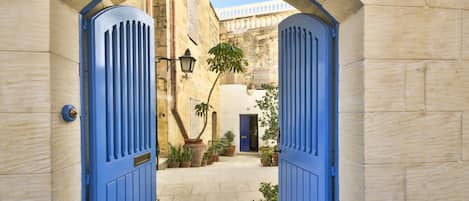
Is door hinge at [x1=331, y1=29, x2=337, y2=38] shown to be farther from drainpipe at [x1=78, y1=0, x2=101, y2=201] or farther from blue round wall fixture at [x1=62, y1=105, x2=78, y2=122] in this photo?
blue round wall fixture at [x1=62, y1=105, x2=78, y2=122]

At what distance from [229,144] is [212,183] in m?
5.29

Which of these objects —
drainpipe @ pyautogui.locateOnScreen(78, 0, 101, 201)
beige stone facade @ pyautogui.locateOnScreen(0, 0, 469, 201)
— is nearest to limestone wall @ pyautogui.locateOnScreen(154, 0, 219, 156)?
drainpipe @ pyautogui.locateOnScreen(78, 0, 101, 201)

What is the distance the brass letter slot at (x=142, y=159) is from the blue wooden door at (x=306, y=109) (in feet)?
3.62

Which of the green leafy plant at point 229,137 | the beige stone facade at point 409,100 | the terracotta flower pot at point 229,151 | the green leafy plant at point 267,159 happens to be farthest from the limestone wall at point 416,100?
the green leafy plant at point 229,137

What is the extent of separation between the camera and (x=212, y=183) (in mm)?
3830

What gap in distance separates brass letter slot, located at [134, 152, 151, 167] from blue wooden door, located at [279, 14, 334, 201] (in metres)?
1.10

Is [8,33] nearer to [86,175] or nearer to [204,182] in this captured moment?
[86,175]

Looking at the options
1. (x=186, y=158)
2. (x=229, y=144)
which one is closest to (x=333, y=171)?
(x=186, y=158)

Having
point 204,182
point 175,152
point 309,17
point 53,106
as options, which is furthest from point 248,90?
point 53,106

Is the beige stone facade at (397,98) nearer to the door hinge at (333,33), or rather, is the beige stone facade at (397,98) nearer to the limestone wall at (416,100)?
the limestone wall at (416,100)

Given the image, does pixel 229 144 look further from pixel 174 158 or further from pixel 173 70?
pixel 173 70

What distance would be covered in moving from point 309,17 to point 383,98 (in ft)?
2.37

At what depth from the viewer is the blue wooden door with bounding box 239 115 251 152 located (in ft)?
32.6

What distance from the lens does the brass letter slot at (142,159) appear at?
5.38 ft
